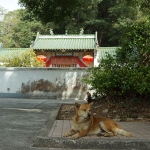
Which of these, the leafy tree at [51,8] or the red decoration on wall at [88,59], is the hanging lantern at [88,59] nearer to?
the red decoration on wall at [88,59]

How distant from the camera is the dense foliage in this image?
8.78m

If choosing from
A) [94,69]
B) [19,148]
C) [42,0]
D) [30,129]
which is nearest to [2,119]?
[30,129]

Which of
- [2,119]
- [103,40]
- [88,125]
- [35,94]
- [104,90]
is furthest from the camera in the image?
[103,40]

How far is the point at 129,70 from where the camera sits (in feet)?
29.2

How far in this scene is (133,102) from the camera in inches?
360

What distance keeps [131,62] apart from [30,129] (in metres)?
4.52

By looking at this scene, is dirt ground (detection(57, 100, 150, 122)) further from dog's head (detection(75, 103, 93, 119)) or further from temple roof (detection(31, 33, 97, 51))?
temple roof (detection(31, 33, 97, 51))

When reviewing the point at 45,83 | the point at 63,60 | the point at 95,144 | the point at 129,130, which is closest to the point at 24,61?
the point at 45,83

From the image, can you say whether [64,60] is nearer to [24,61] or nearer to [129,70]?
[24,61]

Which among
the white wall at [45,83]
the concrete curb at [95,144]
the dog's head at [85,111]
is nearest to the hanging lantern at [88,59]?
the white wall at [45,83]

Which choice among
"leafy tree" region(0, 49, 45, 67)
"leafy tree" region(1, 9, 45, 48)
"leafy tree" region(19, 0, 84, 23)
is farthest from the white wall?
"leafy tree" region(1, 9, 45, 48)

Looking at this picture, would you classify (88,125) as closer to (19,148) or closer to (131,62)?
(19,148)

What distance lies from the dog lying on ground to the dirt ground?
2575 mm

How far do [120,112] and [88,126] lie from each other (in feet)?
11.4
